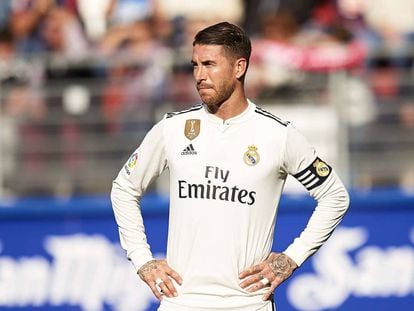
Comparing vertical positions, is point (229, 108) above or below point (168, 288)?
above

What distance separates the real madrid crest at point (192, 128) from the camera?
5035 millimetres

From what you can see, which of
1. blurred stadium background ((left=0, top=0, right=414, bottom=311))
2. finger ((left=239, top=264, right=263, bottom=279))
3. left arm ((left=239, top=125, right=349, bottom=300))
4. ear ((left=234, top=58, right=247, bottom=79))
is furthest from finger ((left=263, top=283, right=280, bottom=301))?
blurred stadium background ((left=0, top=0, right=414, bottom=311))

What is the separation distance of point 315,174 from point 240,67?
644 mm

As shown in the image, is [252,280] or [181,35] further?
[181,35]

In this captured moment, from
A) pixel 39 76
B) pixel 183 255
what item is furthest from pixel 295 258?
pixel 39 76

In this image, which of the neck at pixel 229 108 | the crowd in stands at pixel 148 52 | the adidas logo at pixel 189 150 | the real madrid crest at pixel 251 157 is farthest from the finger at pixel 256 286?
the crowd in stands at pixel 148 52

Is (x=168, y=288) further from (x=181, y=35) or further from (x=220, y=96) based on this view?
(x=181, y=35)

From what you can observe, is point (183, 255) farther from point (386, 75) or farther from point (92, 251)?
point (386, 75)

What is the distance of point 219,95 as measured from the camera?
493 cm

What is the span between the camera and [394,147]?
9414 mm

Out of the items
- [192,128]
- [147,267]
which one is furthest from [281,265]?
[192,128]

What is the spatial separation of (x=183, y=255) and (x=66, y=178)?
461 centimetres

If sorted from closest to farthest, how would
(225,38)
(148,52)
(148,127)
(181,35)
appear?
(225,38) → (148,127) → (148,52) → (181,35)

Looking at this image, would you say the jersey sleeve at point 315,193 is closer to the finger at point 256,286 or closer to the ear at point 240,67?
the finger at point 256,286
